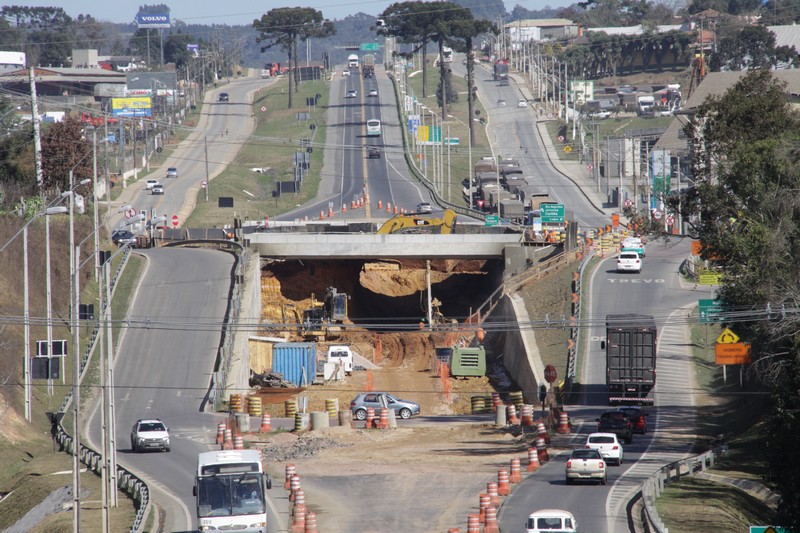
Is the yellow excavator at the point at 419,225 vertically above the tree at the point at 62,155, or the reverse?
the tree at the point at 62,155

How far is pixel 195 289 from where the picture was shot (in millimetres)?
73625

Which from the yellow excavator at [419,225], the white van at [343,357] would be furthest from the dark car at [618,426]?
the yellow excavator at [419,225]

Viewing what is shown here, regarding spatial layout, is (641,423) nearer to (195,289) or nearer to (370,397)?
(370,397)

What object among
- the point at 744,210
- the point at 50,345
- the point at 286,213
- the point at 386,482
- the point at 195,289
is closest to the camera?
the point at 386,482

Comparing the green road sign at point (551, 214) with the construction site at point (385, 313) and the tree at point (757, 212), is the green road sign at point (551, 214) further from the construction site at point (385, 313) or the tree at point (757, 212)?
the tree at point (757, 212)

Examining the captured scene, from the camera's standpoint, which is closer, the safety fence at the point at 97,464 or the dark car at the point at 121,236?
the safety fence at the point at 97,464

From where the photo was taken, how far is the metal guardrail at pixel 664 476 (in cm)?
3146

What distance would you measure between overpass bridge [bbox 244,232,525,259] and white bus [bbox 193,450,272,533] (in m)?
50.1

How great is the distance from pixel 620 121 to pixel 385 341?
4685 inches

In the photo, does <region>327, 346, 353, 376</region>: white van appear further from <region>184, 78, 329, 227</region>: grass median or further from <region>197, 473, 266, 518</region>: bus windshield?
<region>184, 78, 329, 227</region>: grass median

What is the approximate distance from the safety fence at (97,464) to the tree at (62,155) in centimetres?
2304

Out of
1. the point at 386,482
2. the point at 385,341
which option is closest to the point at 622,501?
the point at 386,482

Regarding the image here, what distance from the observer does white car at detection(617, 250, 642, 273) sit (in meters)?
81.5

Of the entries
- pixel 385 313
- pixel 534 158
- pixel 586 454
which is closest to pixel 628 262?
pixel 385 313
